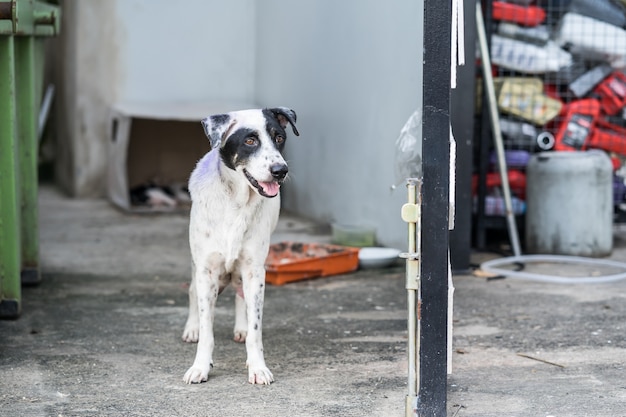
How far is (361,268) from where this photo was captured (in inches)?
259

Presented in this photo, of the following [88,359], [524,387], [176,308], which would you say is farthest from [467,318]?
[88,359]

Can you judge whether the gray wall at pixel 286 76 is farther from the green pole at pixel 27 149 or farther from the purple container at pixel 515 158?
the green pole at pixel 27 149

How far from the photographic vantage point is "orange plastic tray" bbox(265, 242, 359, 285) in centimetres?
608

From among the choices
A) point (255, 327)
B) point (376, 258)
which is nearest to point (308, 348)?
point (255, 327)

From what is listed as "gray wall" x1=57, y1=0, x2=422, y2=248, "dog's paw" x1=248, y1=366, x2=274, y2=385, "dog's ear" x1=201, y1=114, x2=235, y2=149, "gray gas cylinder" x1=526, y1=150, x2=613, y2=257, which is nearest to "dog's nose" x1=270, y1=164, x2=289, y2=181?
"dog's ear" x1=201, y1=114, x2=235, y2=149

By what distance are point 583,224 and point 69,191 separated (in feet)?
19.2

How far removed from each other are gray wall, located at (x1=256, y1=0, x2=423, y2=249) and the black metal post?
288 cm

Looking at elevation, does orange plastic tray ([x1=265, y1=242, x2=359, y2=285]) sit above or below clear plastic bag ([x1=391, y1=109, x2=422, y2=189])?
below

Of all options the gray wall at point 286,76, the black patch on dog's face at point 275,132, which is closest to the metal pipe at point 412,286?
the black patch on dog's face at point 275,132

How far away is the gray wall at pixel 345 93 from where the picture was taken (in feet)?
22.1

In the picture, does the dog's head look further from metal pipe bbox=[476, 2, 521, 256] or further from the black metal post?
metal pipe bbox=[476, 2, 521, 256]

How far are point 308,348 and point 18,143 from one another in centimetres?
208

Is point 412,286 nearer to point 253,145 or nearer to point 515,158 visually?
point 253,145

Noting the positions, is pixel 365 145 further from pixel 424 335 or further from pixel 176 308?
pixel 424 335
